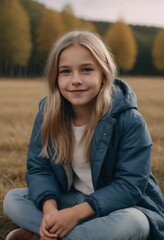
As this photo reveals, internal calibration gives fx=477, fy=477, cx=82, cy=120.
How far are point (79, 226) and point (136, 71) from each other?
5488 centimetres

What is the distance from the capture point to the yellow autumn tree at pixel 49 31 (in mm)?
45750

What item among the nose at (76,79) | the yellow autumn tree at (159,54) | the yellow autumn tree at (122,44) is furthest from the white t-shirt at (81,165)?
the yellow autumn tree at (159,54)

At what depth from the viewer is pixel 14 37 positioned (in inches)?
1727

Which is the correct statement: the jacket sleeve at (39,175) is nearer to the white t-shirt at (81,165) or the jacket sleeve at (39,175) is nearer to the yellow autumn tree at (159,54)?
the white t-shirt at (81,165)

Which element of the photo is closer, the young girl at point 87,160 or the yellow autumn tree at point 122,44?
the young girl at point 87,160

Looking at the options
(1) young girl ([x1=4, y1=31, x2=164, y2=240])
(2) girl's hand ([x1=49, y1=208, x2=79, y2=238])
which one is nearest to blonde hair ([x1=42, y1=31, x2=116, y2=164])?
(1) young girl ([x1=4, y1=31, x2=164, y2=240])

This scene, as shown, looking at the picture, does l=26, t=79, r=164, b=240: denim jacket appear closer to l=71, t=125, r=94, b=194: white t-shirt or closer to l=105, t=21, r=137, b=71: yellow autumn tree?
l=71, t=125, r=94, b=194: white t-shirt

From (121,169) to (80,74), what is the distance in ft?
1.93

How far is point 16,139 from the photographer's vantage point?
18.7 feet

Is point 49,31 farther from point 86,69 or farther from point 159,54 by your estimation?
point 86,69

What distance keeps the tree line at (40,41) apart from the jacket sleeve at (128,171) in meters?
35.5

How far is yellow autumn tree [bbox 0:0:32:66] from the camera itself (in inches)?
1721

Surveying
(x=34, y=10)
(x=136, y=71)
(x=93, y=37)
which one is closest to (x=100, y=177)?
(x=93, y=37)

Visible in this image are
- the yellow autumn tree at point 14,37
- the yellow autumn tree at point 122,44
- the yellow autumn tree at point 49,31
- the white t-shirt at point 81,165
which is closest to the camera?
the white t-shirt at point 81,165
